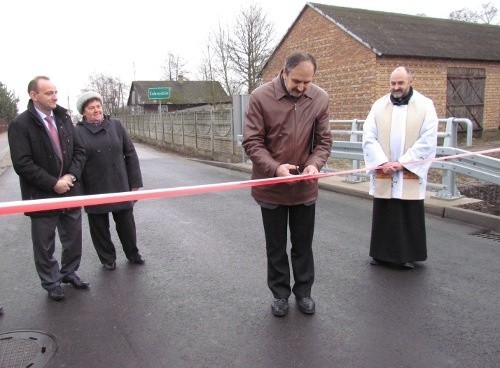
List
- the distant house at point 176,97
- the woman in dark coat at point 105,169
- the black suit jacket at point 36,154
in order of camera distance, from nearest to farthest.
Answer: the black suit jacket at point 36,154 < the woman in dark coat at point 105,169 < the distant house at point 176,97

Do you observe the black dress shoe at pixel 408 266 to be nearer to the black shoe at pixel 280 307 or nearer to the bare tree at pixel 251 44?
the black shoe at pixel 280 307

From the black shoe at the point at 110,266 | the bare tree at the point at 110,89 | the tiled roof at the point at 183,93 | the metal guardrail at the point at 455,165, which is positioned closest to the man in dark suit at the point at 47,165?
the black shoe at the point at 110,266

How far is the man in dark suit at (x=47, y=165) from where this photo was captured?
3.67 meters

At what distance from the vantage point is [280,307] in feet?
11.5

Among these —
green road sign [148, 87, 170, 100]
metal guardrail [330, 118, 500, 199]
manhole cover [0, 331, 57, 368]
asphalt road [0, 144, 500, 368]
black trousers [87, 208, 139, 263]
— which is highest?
green road sign [148, 87, 170, 100]

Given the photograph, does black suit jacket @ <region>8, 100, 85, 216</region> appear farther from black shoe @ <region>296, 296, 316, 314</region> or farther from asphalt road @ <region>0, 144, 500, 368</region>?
black shoe @ <region>296, 296, 316, 314</region>

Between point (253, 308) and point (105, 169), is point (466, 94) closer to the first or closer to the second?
point (105, 169)

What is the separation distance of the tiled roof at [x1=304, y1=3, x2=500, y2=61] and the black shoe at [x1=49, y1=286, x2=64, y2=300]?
14959 mm

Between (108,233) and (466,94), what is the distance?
60.3 feet

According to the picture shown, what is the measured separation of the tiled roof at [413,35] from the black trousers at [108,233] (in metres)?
14.0

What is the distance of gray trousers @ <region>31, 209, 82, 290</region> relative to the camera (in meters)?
3.81

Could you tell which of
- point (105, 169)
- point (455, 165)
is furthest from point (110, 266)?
point (455, 165)

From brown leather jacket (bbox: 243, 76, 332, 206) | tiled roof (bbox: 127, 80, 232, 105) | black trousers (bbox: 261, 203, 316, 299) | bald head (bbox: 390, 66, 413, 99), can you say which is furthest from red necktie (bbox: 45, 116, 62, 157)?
tiled roof (bbox: 127, 80, 232, 105)

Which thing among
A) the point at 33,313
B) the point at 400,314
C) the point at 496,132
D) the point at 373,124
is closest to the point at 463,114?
the point at 496,132
